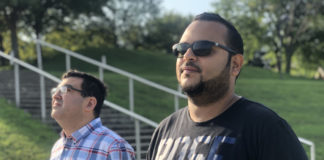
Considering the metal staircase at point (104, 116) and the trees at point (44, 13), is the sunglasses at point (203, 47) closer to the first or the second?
the metal staircase at point (104, 116)

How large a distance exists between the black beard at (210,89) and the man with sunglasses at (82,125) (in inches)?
42.4

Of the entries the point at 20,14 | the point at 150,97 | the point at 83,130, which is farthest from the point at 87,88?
the point at 20,14

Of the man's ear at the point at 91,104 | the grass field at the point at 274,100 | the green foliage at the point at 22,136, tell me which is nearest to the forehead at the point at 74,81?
the man's ear at the point at 91,104

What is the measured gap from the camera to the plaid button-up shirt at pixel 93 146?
8.72 ft

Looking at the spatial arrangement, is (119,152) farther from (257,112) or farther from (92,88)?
(257,112)

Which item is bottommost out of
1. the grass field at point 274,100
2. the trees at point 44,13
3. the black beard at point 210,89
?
the grass field at point 274,100

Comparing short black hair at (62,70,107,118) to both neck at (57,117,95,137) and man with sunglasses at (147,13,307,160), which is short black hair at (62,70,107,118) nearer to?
neck at (57,117,95,137)

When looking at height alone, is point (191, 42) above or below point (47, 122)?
above

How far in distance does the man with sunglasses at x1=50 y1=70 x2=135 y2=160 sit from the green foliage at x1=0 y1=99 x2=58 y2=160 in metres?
2.69

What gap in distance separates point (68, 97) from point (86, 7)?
25.1 meters

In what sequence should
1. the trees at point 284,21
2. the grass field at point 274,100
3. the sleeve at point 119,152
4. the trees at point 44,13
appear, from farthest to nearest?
1. the trees at point 284,21
2. the trees at point 44,13
3. the grass field at point 274,100
4. the sleeve at point 119,152

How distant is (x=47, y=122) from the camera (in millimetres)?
7160

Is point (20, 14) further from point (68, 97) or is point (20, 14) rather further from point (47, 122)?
point (68, 97)

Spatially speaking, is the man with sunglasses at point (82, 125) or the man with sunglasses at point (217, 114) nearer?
the man with sunglasses at point (217, 114)
